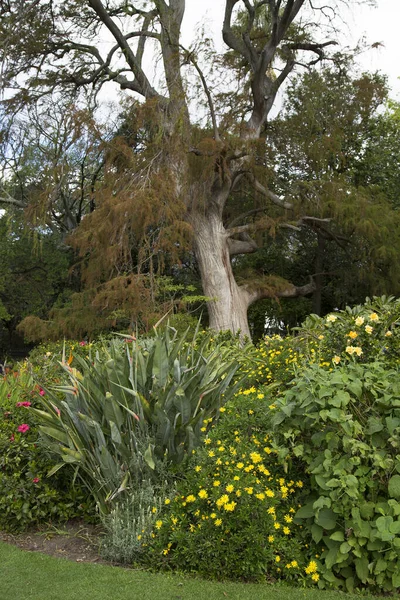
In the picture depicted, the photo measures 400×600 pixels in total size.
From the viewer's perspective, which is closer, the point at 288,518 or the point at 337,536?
the point at 337,536

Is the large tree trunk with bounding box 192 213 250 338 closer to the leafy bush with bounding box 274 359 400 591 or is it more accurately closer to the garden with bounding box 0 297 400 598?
the garden with bounding box 0 297 400 598

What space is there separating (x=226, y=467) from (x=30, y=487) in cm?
184

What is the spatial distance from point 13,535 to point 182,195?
1119cm

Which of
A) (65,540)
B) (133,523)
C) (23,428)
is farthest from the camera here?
(23,428)

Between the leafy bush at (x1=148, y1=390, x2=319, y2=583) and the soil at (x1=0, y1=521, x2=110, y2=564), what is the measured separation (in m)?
0.60

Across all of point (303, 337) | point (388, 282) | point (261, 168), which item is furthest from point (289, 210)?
point (303, 337)

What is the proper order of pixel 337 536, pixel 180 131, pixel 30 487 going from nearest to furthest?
pixel 337 536 < pixel 30 487 < pixel 180 131

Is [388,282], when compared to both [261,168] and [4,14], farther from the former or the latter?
[4,14]

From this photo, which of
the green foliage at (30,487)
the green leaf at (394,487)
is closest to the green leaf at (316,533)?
the green leaf at (394,487)

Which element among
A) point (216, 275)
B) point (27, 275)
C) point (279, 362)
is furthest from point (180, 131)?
point (27, 275)

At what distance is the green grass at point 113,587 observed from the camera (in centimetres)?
360

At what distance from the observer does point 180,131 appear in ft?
46.5

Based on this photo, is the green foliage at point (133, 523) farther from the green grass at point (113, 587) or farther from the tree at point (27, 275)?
the tree at point (27, 275)

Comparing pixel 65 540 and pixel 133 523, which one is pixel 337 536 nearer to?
pixel 133 523
